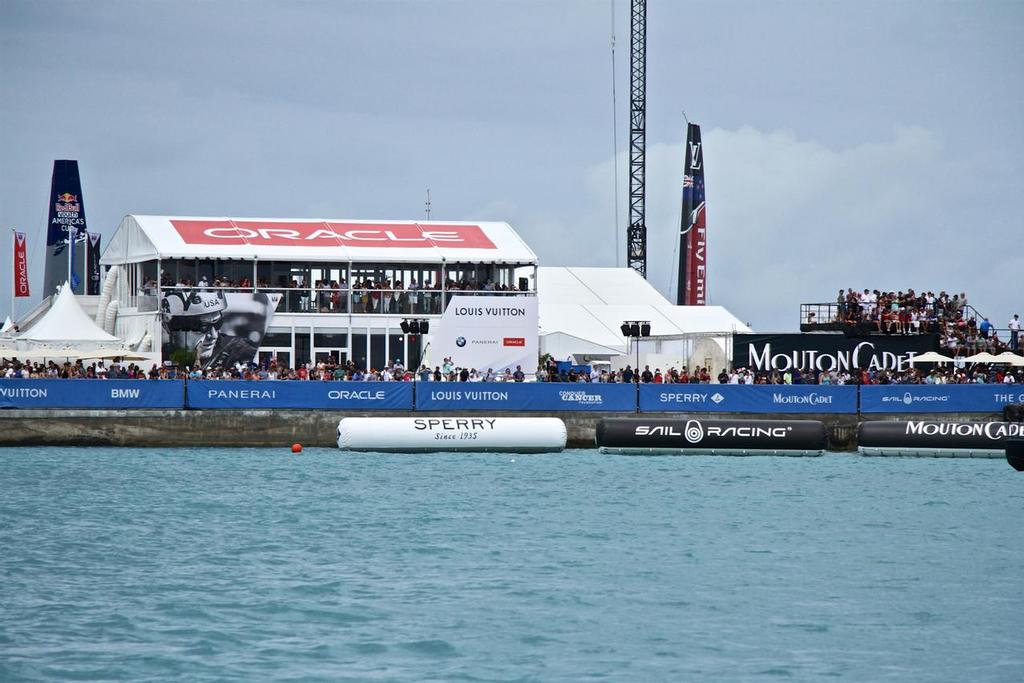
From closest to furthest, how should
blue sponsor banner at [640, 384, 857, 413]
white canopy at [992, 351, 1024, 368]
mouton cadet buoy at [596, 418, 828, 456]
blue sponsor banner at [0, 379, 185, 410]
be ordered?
mouton cadet buoy at [596, 418, 828, 456] < blue sponsor banner at [0, 379, 185, 410] < blue sponsor banner at [640, 384, 857, 413] < white canopy at [992, 351, 1024, 368]

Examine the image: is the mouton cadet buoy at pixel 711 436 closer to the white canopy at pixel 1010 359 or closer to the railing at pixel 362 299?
the white canopy at pixel 1010 359

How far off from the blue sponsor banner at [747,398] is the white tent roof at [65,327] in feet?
61.7

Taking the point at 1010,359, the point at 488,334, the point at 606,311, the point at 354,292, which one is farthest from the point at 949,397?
the point at 354,292

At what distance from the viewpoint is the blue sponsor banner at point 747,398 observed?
44.6m

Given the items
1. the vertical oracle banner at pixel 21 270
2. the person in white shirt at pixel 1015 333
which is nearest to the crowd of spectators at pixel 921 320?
the person in white shirt at pixel 1015 333

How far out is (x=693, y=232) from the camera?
7894cm

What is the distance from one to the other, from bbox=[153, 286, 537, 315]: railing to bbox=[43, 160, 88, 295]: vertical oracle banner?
4277cm

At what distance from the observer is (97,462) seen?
131ft

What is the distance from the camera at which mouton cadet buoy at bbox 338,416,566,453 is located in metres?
41.3

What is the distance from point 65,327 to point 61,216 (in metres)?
47.4

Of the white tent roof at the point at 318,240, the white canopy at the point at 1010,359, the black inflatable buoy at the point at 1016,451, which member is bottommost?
the black inflatable buoy at the point at 1016,451

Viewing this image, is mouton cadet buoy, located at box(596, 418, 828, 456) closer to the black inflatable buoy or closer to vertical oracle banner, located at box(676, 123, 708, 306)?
the black inflatable buoy

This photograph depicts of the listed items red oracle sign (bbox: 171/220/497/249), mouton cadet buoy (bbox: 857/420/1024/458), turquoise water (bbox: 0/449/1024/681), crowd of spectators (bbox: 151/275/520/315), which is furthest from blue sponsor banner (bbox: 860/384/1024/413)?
red oracle sign (bbox: 171/220/497/249)

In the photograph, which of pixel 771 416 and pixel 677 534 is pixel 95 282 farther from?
pixel 677 534
